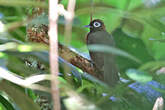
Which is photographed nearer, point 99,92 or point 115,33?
point 99,92

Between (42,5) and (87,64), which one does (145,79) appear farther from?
(87,64)

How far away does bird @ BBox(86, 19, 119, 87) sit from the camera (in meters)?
1.43

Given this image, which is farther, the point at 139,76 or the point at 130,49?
the point at 130,49

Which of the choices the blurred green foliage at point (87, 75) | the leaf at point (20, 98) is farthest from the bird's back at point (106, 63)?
the leaf at point (20, 98)

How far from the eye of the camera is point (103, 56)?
1.94 meters

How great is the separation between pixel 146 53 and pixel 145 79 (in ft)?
0.92

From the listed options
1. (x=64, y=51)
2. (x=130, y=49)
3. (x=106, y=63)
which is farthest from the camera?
(x=106, y=63)

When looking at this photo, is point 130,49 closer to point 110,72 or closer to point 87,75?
point 87,75

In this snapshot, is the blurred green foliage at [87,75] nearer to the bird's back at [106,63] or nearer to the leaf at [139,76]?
the leaf at [139,76]

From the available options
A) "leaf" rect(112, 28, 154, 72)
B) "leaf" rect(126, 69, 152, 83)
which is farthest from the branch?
"leaf" rect(126, 69, 152, 83)

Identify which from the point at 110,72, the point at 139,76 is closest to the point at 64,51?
the point at 110,72

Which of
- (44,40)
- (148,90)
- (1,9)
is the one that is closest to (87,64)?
(44,40)

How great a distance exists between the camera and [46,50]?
0.90m

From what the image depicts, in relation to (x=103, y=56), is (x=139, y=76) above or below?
above
